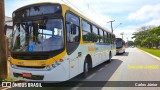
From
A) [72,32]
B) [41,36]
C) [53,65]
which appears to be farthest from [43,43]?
[72,32]

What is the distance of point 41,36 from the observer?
25.7ft

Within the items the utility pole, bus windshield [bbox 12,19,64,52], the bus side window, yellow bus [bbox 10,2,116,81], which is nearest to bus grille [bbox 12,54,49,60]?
yellow bus [bbox 10,2,116,81]

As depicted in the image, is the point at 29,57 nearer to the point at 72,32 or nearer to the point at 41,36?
the point at 41,36

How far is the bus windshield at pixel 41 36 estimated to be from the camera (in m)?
7.70

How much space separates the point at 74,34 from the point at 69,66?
4.68 ft

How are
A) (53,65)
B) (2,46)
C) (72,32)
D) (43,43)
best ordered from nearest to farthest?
(53,65) → (43,43) → (72,32) → (2,46)

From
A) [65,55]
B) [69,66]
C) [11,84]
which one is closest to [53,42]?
[65,55]

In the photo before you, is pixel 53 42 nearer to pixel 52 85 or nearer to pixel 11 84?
pixel 52 85

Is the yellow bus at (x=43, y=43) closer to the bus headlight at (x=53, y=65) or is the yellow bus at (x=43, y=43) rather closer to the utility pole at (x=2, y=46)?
the bus headlight at (x=53, y=65)

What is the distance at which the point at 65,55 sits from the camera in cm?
784

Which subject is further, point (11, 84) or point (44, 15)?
point (11, 84)

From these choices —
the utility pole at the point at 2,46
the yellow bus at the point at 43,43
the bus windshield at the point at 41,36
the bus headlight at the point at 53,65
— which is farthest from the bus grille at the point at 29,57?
the utility pole at the point at 2,46

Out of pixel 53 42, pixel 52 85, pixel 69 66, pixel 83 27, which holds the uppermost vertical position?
pixel 83 27

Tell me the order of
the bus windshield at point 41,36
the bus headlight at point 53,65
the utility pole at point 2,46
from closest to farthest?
the bus headlight at point 53,65, the bus windshield at point 41,36, the utility pole at point 2,46
